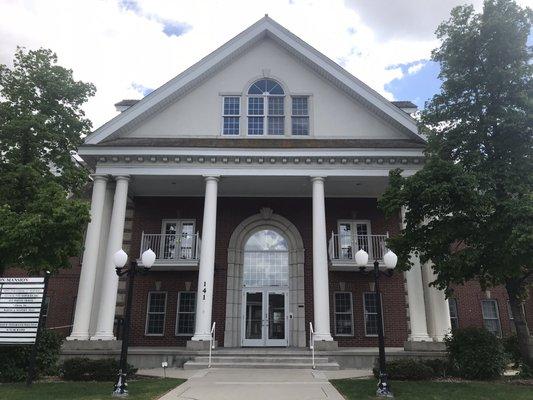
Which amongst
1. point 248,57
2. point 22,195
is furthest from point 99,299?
point 248,57

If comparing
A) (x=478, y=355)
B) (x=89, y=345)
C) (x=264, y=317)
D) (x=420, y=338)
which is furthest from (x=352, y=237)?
(x=89, y=345)

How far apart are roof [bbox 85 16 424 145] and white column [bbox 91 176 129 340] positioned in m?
2.40

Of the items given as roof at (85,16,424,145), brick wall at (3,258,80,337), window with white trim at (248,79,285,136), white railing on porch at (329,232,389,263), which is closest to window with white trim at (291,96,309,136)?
window with white trim at (248,79,285,136)

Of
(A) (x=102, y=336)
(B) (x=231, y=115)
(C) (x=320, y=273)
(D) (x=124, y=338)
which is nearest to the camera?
(D) (x=124, y=338)

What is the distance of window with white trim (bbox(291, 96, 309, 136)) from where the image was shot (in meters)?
19.1

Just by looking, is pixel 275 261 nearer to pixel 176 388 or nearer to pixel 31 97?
pixel 176 388

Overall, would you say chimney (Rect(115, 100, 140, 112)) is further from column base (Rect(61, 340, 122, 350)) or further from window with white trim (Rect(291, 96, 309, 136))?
column base (Rect(61, 340, 122, 350))

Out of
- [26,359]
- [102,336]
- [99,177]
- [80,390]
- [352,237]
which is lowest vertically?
[80,390]

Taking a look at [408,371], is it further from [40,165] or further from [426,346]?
[40,165]

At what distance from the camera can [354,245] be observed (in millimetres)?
20125

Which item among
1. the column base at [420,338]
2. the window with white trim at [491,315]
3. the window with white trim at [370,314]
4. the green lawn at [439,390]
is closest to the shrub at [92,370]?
the green lawn at [439,390]

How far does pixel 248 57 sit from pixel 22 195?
11271 millimetres

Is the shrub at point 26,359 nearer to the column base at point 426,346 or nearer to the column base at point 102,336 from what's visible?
the column base at point 102,336

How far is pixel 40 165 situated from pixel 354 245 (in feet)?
43.5
